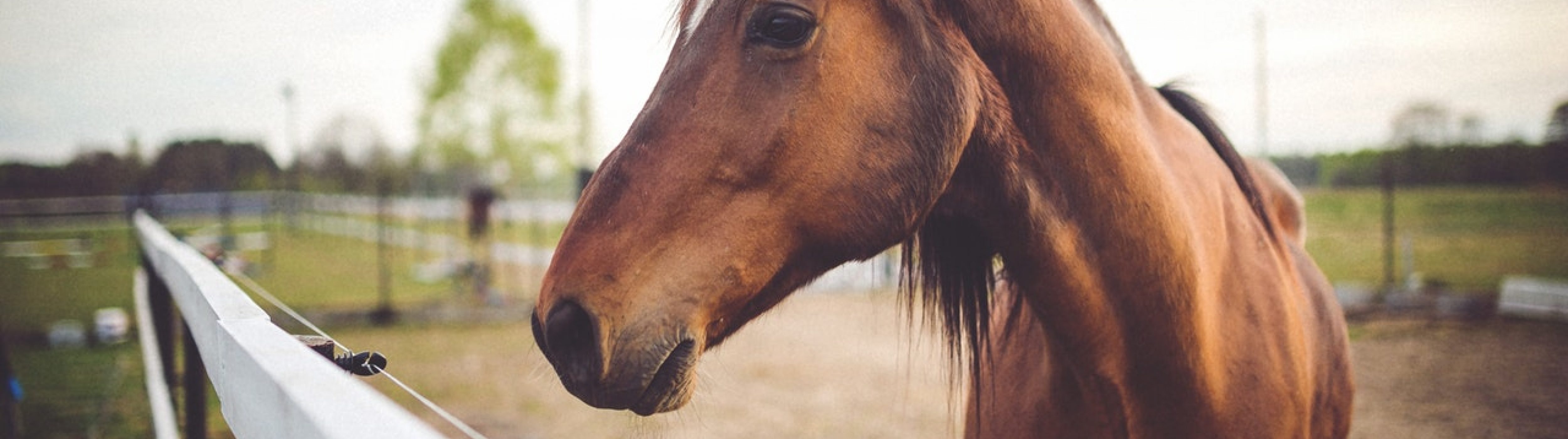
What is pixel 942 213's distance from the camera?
1456 millimetres

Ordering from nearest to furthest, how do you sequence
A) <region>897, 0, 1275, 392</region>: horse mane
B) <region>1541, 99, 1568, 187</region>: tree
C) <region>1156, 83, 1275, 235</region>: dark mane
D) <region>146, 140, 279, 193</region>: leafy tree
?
<region>897, 0, 1275, 392</region>: horse mane, <region>1156, 83, 1275, 235</region>: dark mane, <region>1541, 99, 1568, 187</region>: tree, <region>146, 140, 279, 193</region>: leafy tree

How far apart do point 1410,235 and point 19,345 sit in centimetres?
2043

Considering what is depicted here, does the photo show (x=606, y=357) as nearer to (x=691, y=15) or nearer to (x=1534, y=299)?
(x=691, y=15)

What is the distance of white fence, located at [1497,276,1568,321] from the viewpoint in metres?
7.98

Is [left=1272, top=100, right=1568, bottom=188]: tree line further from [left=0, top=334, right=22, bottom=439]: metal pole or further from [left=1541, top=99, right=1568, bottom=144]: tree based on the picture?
[left=0, top=334, right=22, bottom=439]: metal pole

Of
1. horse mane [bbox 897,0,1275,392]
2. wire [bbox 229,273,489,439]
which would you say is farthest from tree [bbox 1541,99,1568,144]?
wire [bbox 229,273,489,439]

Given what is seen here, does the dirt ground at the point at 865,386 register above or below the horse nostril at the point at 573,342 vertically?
below

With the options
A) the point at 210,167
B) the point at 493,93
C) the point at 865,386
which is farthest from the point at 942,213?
the point at 210,167

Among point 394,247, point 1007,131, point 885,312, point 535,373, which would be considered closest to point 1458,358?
point 885,312

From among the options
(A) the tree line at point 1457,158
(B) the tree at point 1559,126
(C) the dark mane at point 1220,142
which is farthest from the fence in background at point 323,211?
(C) the dark mane at point 1220,142

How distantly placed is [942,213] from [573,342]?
2.34 feet

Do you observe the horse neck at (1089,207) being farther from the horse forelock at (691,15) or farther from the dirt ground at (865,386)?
the dirt ground at (865,386)

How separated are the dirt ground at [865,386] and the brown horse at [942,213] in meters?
2.23

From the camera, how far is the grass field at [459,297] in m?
5.89
